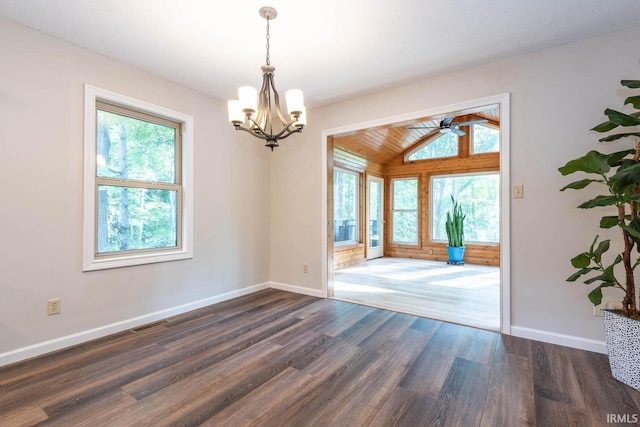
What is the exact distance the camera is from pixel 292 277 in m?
4.02

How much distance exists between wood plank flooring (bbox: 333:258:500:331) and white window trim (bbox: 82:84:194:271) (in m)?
2.02

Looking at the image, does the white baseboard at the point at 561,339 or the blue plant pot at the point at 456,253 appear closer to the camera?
the white baseboard at the point at 561,339

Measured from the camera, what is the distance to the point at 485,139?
6336 mm

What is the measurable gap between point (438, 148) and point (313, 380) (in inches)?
251

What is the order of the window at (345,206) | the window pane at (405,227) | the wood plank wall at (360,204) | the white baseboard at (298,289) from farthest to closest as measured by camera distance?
the window pane at (405,227), the window at (345,206), the wood plank wall at (360,204), the white baseboard at (298,289)

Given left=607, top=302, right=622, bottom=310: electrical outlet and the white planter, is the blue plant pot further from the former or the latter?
the white planter

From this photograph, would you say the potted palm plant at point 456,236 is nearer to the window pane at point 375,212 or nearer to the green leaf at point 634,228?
the window pane at point 375,212

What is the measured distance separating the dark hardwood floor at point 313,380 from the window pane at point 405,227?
4.64 meters

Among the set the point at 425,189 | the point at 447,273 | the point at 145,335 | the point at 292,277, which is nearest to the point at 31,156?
the point at 145,335

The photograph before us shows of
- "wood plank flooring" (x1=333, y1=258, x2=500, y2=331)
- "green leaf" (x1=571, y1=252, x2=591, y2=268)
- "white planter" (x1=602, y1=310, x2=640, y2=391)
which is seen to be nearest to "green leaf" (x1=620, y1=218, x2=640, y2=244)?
"green leaf" (x1=571, y1=252, x2=591, y2=268)

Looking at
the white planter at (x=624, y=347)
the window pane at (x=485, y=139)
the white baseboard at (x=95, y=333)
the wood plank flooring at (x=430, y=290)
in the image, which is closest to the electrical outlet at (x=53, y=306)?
the white baseboard at (x=95, y=333)

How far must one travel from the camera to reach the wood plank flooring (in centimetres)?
310

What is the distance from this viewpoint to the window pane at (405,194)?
723 centimetres

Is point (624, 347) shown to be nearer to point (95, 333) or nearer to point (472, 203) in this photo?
point (95, 333)
